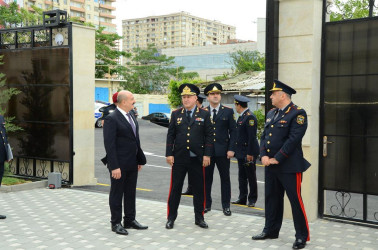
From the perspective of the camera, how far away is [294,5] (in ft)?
22.5

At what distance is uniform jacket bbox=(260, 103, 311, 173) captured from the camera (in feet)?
18.4

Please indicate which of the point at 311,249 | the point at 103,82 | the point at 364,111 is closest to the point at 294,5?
the point at 364,111

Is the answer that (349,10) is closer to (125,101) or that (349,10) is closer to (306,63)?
(306,63)

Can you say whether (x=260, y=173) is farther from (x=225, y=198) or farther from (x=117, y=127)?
(x=117, y=127)

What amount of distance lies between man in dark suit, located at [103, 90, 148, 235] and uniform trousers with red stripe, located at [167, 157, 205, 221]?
49cm

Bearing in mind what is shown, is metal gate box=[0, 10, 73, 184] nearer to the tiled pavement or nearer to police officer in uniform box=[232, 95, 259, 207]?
the tiled pavement

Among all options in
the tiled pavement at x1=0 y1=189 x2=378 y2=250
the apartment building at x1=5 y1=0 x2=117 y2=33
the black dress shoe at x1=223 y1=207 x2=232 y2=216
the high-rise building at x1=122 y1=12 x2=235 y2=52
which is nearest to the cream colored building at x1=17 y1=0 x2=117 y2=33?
the apartment building at x1=5 y1=0 x2=117 y2=33

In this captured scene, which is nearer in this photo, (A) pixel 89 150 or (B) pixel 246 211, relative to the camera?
(B) pixel 246 211

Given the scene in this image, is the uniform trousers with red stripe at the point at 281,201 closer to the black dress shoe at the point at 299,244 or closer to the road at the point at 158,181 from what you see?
the black dress shoe at the point at 299,244

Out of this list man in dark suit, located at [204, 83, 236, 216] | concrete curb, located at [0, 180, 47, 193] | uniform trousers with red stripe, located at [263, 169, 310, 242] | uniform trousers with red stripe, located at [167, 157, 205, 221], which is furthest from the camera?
concrete curb, located at [0, 180, 47, 193]

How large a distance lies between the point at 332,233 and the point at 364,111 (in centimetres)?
177

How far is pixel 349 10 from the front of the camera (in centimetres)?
775

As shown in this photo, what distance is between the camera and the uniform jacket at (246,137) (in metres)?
7.94

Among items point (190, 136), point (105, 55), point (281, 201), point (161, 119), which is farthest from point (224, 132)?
point (105, 55)
